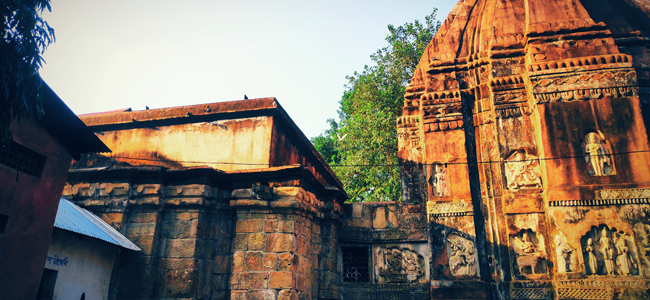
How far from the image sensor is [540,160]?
8695 millimetres

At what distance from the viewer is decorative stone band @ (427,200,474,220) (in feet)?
29.2

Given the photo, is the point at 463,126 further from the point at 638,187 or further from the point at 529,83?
the point at 638,187

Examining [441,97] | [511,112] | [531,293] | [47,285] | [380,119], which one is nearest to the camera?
[47,285]

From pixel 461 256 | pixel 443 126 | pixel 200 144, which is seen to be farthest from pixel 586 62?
pixel 200 144

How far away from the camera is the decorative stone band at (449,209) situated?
29.2ft

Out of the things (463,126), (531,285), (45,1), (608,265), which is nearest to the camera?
(45,1)

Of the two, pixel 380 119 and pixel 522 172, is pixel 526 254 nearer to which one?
pixel 522 172

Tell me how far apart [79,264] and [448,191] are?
7.17 metres

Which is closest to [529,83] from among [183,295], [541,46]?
[541,46]

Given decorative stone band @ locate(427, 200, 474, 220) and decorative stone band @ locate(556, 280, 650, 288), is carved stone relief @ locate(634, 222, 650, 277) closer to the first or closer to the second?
decorative stone band @ locate(556, 280, 650, 288)

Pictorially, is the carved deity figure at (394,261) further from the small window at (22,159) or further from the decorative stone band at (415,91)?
the small window at (22,159)

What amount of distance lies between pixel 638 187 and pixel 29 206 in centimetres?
993

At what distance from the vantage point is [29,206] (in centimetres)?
604

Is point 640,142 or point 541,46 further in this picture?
point 541,46
